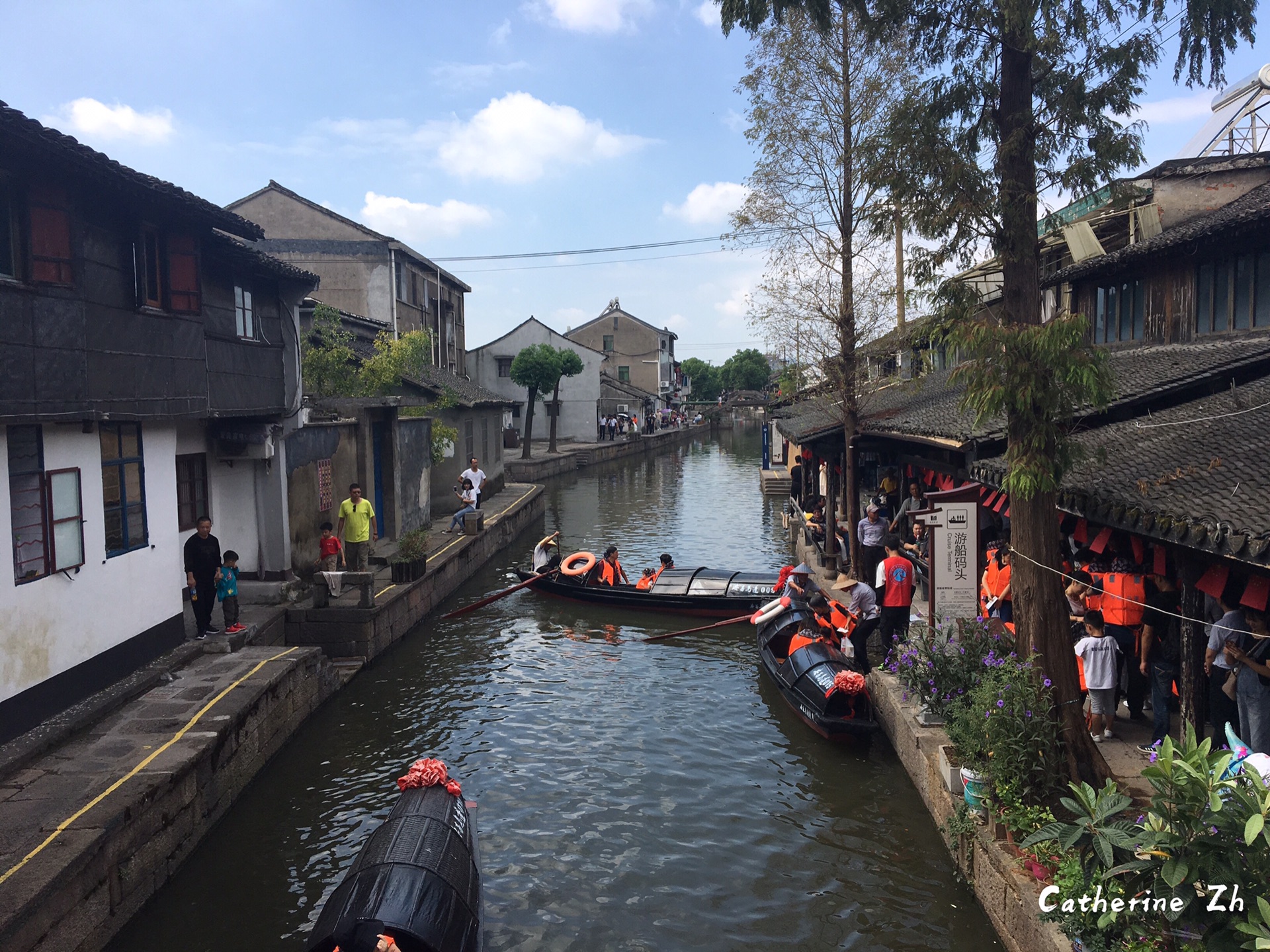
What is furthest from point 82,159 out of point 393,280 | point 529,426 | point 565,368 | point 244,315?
point 565,368

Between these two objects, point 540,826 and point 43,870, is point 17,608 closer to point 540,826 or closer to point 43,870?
point 43,870

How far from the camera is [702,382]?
123500mm

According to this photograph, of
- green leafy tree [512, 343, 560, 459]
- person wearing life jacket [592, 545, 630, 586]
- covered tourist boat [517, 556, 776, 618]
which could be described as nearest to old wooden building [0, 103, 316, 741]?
covered tourist boat [517, 556, 776, 618]

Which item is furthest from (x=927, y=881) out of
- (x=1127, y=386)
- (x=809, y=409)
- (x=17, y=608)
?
(x=809, y=409)

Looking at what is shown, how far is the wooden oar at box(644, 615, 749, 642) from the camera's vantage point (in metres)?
16.1

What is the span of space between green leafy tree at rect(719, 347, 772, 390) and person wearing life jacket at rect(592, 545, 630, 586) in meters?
98.3

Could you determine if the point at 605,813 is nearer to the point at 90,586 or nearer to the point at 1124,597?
the point at 1124,597

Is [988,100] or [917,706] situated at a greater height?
[988,100]

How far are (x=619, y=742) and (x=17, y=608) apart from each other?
687 cm

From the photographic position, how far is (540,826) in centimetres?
953

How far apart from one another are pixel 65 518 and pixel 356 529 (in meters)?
6.93

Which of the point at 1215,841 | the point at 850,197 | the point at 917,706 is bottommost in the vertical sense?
the point at 917,706

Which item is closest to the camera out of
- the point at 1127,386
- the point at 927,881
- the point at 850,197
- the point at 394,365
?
the point at 927,881
